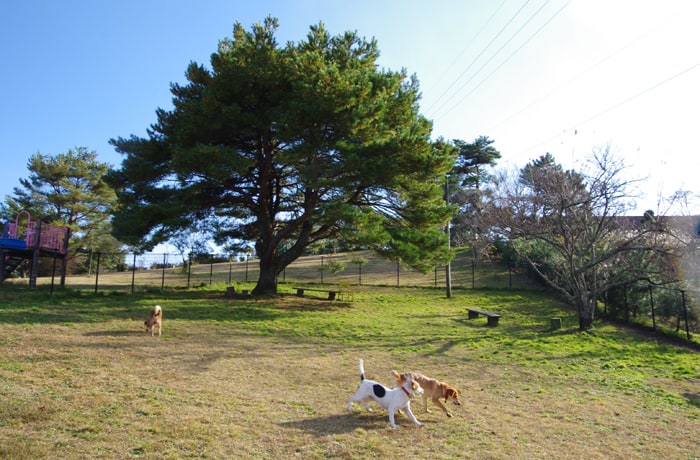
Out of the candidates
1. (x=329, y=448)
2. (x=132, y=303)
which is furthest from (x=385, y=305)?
(x=329, y=448)

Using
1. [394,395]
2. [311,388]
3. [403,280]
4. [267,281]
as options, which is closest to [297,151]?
[267,281]

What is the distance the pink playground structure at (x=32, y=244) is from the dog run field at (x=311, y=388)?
4567 mm

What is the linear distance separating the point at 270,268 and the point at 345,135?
780 centimetres

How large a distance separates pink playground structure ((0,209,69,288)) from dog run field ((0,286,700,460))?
457 centimetres

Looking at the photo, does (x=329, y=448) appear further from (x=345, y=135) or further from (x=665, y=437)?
(x=345, y=135)

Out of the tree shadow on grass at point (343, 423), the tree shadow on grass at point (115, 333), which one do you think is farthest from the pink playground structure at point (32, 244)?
the tree shadow on grass at point (343, 423)

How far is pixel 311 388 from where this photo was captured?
737cm

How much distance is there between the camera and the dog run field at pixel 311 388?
497 centimetres

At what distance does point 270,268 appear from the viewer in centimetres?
2183

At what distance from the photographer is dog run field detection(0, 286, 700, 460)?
4.97 meters

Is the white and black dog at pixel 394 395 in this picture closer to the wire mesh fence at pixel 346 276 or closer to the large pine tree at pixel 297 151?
the large pine tree at pixel 297 151

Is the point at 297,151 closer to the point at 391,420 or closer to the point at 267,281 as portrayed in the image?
the point at 267,281

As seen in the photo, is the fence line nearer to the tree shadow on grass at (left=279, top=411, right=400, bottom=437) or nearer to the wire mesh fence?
the wire mesh fence

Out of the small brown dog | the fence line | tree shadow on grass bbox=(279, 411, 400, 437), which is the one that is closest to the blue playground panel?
the fence line
